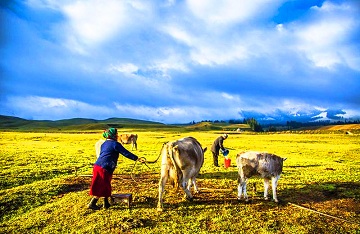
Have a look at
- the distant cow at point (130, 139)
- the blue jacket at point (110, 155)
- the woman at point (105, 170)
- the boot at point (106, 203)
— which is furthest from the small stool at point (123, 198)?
the distant cow at point (130, 139)

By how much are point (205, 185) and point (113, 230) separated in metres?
7.68

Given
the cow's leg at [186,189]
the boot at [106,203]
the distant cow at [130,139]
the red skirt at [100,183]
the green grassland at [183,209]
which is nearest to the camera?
the green grassland at [183,209]

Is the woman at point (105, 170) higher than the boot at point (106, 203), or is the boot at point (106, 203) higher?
the woman at point (105, 170)

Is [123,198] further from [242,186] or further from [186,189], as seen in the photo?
[242,186]

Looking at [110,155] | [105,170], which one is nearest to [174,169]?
[110,155]

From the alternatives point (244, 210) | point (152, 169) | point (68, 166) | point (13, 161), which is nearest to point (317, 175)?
point (244, 210)

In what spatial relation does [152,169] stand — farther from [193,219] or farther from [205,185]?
[193,219]

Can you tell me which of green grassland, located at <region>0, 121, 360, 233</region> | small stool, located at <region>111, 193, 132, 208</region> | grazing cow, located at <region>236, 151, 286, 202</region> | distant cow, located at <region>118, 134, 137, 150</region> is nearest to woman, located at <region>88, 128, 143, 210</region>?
small stool, located at <region>111, 193, 132, 208</region>

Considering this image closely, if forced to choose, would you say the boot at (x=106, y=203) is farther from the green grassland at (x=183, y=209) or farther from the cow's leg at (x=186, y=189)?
the cow's leg at (x=186, y=189)

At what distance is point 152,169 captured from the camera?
22.8 meters

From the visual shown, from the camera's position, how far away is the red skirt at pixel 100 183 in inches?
453

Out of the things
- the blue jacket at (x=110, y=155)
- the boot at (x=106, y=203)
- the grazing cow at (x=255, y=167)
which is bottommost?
the boot at (x=106, y=203)

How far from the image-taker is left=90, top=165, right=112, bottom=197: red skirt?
11508mm

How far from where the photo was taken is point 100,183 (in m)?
11.5
